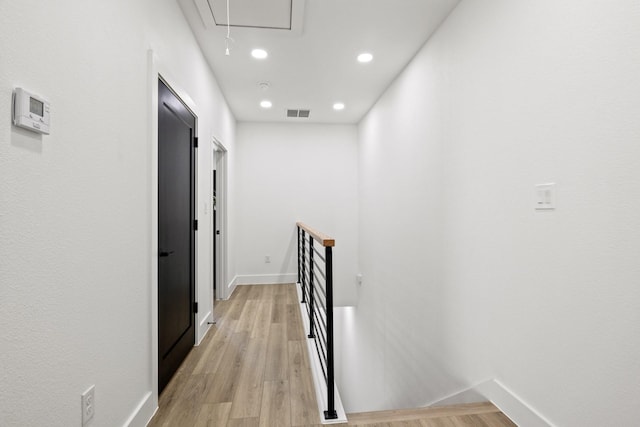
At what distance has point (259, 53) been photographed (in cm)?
305

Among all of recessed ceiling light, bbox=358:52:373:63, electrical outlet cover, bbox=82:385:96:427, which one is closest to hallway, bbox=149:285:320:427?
electrical outlet cover, bbox=82:385:96:427

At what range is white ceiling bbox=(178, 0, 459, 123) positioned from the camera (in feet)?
7.80

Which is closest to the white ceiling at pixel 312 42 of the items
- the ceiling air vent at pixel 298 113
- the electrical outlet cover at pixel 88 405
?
the ceiling air vent at pixel 298 113

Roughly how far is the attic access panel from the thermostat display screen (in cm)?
172

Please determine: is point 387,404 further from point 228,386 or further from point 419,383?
point 228,386

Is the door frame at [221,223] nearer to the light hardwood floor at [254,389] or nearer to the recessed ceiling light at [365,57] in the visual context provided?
the light hardwood floor at [254,389]

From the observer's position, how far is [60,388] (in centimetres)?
110

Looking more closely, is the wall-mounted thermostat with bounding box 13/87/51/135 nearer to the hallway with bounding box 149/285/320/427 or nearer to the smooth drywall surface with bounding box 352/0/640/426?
the hallway with bounding box 149/285/320/427

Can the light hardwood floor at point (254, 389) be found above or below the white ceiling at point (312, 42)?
below

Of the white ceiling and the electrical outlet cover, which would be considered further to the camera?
the white ceiling

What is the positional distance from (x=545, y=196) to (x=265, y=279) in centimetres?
443

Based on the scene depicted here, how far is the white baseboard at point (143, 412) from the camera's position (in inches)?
62.4

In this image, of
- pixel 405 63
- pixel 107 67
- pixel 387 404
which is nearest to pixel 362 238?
pixel 387 404

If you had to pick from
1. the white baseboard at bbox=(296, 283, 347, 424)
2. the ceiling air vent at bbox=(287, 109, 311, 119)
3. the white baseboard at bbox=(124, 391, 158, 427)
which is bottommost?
the white baseboard at bbox=(296, 283, 347, 424)
